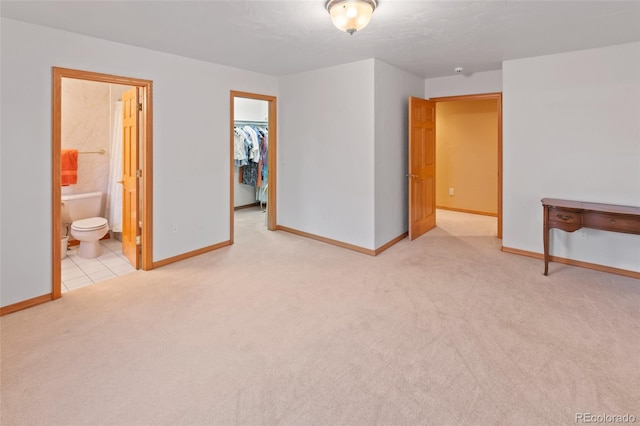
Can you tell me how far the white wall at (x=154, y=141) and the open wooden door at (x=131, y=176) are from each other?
19 cm

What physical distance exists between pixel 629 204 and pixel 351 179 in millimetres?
2858

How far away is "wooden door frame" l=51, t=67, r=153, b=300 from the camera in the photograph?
9.73 feet

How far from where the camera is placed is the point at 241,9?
8.25 ft

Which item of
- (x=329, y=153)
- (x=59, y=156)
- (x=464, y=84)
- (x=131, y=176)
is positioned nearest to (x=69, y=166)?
(x=131, y=176)

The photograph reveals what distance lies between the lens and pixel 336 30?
3.01 m

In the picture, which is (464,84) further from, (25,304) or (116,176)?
(25,304)

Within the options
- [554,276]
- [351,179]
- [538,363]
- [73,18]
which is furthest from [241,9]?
[554,276]

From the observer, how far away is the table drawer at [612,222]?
3.07 meters

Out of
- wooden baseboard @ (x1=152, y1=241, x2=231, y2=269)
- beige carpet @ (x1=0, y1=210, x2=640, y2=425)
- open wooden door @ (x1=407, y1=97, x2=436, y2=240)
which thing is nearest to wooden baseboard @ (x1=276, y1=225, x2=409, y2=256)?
open wooden door @ (x1=407, y1=97, x2=436, y2=240)

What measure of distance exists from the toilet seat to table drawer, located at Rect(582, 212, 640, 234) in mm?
5164

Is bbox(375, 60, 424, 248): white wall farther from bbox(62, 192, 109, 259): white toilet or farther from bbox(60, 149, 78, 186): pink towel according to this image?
bbox(60, 149, 78, 186): pink towel

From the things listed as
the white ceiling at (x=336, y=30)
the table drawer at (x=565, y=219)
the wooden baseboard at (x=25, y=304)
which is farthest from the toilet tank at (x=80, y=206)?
the table drawer at (x=565, y=219)

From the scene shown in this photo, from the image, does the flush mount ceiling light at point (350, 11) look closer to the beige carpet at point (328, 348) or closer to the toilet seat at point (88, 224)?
the beige carpet at point (328, 348)

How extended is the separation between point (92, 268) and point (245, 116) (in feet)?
14.5
